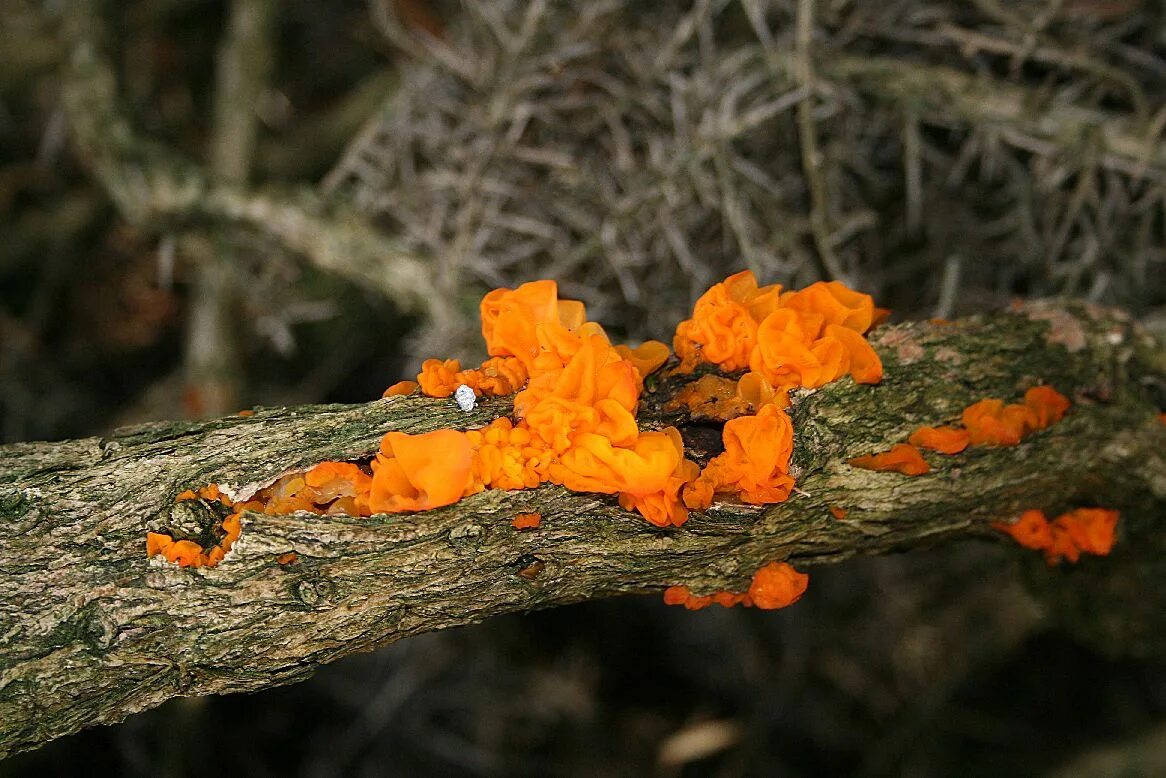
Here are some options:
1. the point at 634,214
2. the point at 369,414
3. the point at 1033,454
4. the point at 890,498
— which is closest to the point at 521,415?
the point at 369,414

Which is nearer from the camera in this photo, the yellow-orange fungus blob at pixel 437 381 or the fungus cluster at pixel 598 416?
the fungus cluster at pixel 598 416

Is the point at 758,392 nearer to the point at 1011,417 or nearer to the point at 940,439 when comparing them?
the point at 940,439

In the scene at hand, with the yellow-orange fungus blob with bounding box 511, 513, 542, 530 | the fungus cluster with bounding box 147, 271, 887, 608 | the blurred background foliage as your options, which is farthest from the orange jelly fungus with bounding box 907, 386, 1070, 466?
the blurred background foliage

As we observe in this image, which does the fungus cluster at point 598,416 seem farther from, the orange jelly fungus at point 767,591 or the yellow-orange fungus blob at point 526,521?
the orange jelly fungus at point 767,591

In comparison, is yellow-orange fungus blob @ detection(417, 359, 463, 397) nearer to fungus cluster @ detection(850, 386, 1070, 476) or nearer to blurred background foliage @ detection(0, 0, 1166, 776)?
fungus cluster @ detection(850, 386, 1070, 476)

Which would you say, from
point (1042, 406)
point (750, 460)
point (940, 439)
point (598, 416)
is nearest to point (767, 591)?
point (750, 460)

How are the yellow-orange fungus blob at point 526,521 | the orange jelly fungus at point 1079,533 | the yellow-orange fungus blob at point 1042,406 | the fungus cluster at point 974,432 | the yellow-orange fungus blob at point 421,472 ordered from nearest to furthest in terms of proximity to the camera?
the yellow-orange fungus blob at point 421,472, the yellow-orange fungus blob at point 526,521, the fungus cluster at point 974,432, the yellow-orange fungus blob at point 1042,406, the orange jelly fungus at point 1079,533

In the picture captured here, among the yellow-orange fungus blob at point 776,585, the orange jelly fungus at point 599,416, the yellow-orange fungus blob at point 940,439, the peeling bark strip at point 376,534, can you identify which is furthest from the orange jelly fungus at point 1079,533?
the orange jelly fungus at point 599,416

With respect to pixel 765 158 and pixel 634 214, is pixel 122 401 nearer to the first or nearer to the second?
pixel 634 214
